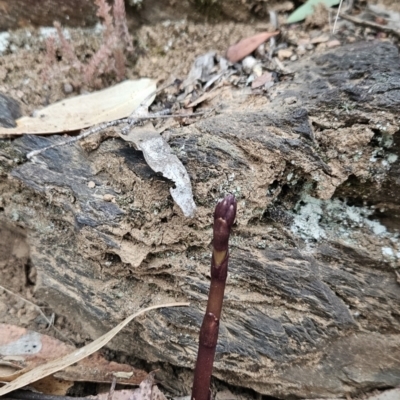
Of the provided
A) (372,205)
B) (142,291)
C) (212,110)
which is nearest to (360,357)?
(372,205)

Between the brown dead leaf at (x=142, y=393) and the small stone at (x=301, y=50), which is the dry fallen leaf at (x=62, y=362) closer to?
the brown dead leaf at (x=142, y=393)

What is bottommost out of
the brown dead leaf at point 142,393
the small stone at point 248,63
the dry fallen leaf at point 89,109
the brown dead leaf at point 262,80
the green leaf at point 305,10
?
the brown dead leaf at point 142,393

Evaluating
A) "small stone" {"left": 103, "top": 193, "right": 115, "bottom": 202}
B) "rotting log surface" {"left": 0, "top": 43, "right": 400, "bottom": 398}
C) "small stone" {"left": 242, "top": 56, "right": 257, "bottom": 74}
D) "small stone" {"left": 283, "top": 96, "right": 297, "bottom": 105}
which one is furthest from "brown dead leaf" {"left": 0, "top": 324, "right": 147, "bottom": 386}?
"small stone" {"left": 242, "top": 56, "right": 257, "bottom": 74}

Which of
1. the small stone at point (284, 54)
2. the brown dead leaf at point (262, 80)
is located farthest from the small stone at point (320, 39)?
the brown dead leaf at point (262, 80)

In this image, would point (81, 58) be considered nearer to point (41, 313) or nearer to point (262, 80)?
point (262, 80)

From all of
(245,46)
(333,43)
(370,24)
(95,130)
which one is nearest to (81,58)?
(95,130)

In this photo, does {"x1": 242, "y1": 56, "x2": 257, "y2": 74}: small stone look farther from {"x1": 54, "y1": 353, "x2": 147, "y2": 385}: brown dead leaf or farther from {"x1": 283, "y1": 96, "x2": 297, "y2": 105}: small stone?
{"x1": 54, "y1": 353, "x2": 147, "y2": 385}: brown dead leaf
